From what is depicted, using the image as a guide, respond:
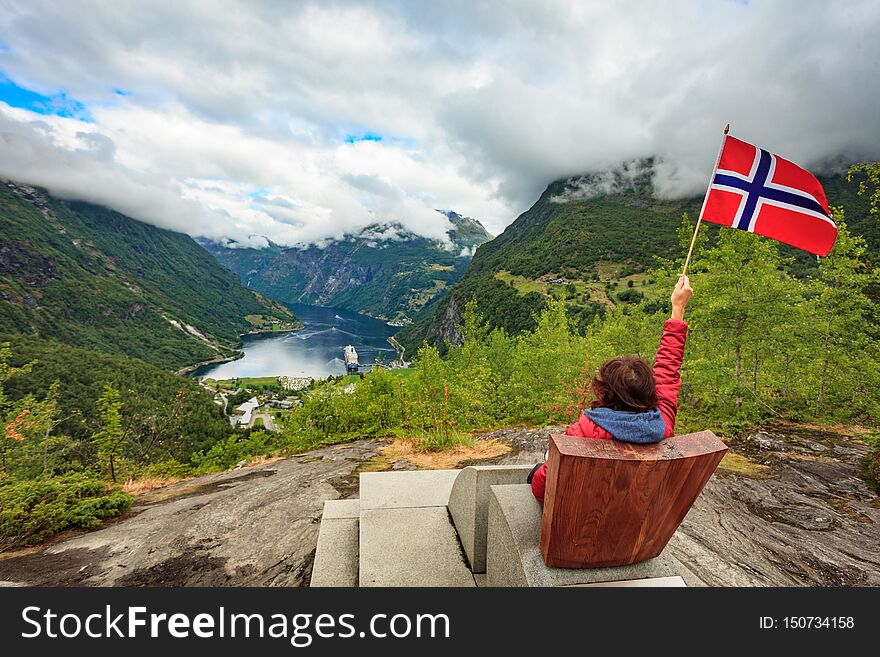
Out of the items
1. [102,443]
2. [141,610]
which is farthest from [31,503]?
[141,610]

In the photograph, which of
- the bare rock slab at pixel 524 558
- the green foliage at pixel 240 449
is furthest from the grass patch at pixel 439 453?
the green foliage at pixel 240 449

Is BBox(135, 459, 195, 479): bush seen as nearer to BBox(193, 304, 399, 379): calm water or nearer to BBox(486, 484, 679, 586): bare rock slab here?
BBox(486, 484, 679, 586): bare rock slab

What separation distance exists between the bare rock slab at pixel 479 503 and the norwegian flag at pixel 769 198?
3.77 m

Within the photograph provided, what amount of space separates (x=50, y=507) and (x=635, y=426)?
7.23 meters

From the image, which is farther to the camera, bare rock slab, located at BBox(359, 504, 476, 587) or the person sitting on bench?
bare rock slab, located at BBox(359, 504, 476, 587)

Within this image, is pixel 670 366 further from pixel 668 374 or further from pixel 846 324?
pixel 846 324

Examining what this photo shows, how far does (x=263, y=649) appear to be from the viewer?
2256mm

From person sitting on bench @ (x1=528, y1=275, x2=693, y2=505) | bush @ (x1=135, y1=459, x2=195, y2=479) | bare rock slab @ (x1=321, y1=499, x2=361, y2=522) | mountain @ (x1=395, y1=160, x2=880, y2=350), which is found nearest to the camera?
person sitting on bench @ (x1=528, y1=275, x2=693, y2=505)

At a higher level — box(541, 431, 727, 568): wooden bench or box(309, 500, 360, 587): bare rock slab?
box(541, 431, 727, 568): wooden bench

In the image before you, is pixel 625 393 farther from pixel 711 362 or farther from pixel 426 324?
pixel 426 324

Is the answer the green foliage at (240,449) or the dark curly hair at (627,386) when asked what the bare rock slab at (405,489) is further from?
the green foliage at (240,449)

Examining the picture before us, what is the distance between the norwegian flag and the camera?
4648 mm

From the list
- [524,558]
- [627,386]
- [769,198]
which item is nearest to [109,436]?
[524,558]

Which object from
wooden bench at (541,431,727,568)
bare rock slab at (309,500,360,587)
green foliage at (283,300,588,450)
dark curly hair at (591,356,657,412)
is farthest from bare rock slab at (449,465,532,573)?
green foliage at (283,300,588,450)
